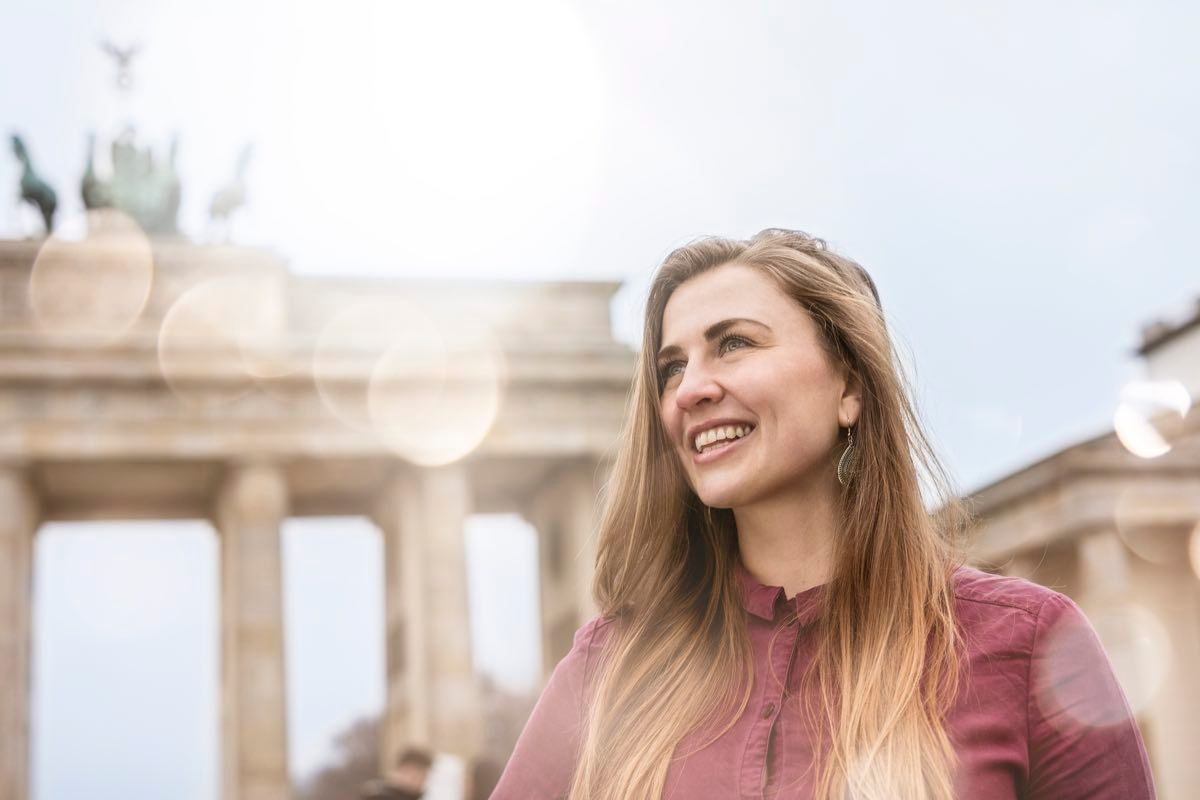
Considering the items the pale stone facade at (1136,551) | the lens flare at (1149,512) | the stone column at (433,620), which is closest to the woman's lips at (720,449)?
the stone column at (433,620)

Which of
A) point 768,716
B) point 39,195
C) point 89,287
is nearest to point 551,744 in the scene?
point 768,716

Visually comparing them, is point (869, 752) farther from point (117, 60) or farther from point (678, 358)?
point (117, 60)

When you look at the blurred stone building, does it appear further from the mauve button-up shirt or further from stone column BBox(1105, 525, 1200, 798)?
the mauve button-up shirt

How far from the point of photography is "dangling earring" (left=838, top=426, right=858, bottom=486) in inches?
167

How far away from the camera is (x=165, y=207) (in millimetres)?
47719

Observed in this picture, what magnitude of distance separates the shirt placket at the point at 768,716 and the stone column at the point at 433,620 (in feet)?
129

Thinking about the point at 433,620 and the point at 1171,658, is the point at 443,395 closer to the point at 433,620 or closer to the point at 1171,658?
the point at 433,620

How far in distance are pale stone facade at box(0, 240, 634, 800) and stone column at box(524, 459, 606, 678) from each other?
16 cm

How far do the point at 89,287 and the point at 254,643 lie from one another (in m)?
11.8

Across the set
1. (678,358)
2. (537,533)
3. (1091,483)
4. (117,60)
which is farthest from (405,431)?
(678,358)

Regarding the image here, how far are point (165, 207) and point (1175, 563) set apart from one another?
1380 inches

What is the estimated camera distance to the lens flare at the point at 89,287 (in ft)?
143

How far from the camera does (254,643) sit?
4272 centimetres

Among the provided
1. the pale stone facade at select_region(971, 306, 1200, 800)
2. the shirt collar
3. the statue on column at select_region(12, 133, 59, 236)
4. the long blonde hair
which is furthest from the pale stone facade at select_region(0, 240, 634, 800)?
the shirt collar
